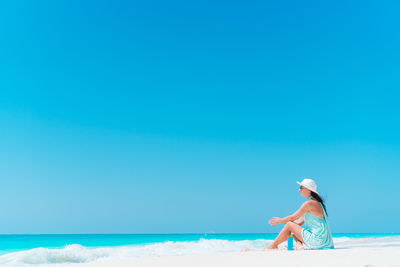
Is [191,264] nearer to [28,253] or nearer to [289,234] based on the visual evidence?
[289,234]

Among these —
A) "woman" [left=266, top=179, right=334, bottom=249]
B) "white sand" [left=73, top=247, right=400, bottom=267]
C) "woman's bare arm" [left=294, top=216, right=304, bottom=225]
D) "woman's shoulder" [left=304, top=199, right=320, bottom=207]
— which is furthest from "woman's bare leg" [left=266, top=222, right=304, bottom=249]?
"white sand" [left=73, top=247, right=400, bottom=267]

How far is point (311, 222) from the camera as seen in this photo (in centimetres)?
591

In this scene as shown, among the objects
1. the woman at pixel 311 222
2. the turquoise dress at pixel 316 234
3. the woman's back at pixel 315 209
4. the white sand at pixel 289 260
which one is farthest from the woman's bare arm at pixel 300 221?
the white sand at pixel 289 260

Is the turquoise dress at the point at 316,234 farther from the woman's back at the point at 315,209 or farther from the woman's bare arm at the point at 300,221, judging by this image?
the woman's bare arm at the point at 300,221

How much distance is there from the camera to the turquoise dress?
19.0 ft

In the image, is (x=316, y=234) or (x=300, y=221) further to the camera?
(x=300, y=221)

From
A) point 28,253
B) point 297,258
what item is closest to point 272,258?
point 297,258

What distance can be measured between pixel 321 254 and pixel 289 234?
3.75 feet

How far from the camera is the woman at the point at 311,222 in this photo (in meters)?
5.80

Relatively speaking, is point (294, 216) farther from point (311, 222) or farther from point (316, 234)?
point (316, 234)

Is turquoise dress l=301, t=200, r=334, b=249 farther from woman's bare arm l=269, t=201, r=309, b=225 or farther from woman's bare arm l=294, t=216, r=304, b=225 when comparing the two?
woman's bare arm l=294, t=216, r=304, b=225

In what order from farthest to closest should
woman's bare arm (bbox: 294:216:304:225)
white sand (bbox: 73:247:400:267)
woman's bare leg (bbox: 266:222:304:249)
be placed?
woman's bare arm (bbox: 294:216:304:225) < woman's bare leg (bbox: 266:222:304:249) < white sand (bbox: 73:247:400:267)

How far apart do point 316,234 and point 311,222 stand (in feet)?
0.66

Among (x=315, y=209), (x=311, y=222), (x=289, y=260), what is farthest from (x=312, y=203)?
(x=289, y=260)
